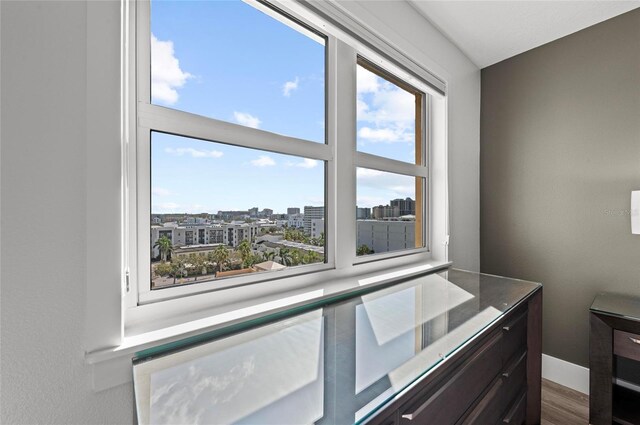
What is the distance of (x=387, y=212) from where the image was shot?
1990 millimetres

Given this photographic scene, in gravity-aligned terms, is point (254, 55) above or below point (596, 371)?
above

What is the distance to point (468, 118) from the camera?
8.23 feet

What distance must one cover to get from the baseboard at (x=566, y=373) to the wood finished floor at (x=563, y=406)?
0.04 metres

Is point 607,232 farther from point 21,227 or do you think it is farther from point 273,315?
point 21,227

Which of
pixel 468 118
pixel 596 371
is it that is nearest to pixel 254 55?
pixel 468 118

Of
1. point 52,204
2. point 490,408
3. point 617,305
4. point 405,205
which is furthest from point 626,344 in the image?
point 52,204

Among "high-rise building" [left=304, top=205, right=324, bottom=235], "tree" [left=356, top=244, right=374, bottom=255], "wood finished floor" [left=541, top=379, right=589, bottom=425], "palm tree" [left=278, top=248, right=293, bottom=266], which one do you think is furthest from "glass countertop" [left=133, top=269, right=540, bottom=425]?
"wood finished floor" [left=541, top=379, right=589, bottom=425]

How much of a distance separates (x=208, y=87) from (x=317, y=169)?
0.64m

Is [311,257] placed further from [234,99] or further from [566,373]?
[566,373]

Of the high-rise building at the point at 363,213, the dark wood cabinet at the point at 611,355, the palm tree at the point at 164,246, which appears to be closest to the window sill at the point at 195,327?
the palm tree at the point at 164,246

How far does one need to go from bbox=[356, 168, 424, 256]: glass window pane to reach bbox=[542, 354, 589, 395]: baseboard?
138 centimetres

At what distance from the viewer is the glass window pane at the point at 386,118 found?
1814 millimetres

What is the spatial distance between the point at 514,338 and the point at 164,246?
1.63 meters

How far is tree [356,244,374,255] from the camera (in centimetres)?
181
